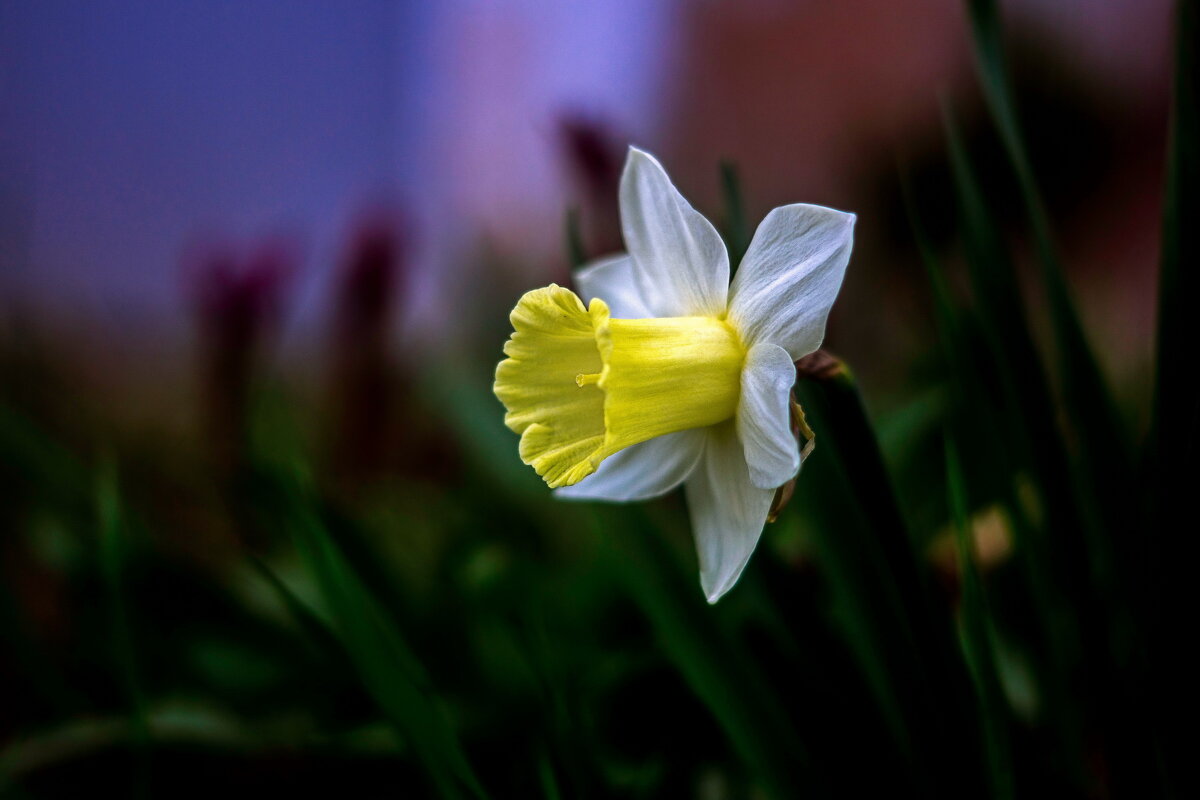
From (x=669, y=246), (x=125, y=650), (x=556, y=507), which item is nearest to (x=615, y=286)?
(x=669, y=246)

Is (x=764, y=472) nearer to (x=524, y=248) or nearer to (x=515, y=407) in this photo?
(x=515, y=407)

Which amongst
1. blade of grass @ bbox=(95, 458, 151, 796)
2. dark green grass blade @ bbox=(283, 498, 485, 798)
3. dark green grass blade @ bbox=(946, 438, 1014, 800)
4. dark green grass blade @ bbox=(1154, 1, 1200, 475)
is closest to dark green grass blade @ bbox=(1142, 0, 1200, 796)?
dark green grass blade @ bbox=(1154, 1, 1200, 475)

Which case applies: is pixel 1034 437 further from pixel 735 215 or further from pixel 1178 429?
pixel 735 215

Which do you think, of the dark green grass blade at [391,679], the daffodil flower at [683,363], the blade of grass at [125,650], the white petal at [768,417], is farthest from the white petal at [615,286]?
the blade of grass at [125,650]

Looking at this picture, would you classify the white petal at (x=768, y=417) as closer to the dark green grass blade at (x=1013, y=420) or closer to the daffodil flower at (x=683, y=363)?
the daffodil flower at (x=683, y=363)

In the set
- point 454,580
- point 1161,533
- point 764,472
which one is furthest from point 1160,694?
point 454,580

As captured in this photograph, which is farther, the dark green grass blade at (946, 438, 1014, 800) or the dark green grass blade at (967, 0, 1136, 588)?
the dark green grass blade at (967, 0, 1136, 588)

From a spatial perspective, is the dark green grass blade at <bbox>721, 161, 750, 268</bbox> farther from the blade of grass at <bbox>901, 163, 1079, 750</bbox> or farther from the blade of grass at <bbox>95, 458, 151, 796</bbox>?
the blade of grass at <bbox>95, 458, 151, 796</bbox>
